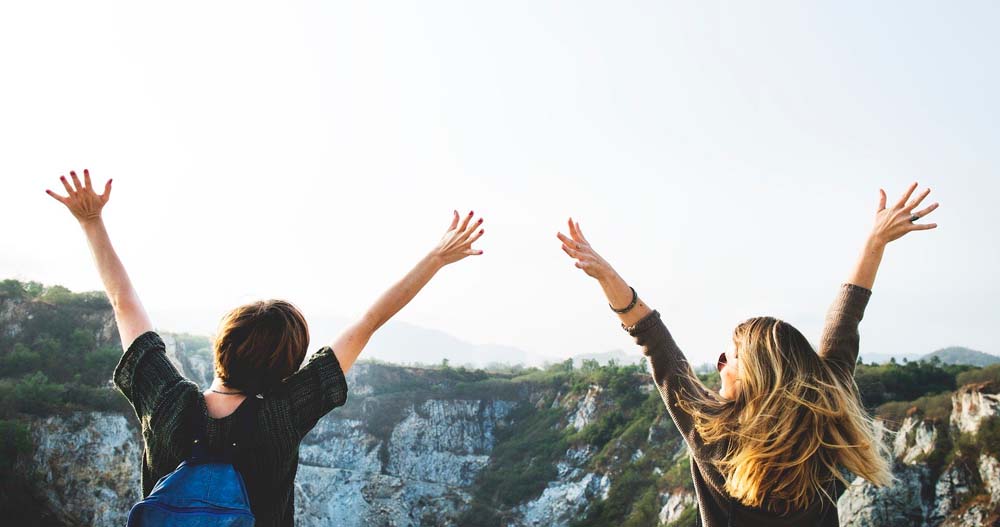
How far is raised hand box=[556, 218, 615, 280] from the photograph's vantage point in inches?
111

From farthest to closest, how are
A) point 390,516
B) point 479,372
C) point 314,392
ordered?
1. point 479,372
2. point 390,516
3. point 314,392

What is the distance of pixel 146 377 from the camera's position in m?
2.33

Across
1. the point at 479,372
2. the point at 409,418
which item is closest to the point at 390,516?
the point at 409,418

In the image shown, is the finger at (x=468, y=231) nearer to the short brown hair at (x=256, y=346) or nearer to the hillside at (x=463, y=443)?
the short brown hair at (x=256, y=346)

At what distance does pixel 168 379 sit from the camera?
7.54ft

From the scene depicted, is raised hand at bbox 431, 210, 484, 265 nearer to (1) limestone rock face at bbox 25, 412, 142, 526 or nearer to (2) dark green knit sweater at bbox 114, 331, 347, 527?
(2) dark green knit sweater at bbox 114, 331, 347, 527

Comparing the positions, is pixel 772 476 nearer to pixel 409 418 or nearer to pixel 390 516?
pixel 390 516

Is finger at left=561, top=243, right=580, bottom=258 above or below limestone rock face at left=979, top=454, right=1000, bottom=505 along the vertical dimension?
below

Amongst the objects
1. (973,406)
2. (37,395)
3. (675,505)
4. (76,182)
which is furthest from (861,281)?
(37,395)

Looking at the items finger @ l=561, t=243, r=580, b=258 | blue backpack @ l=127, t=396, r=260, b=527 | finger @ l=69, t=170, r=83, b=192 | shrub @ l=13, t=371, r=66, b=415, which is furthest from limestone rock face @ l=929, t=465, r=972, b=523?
shrub @ l=13, t=371, r=66, b=415

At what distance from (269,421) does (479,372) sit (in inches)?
2725

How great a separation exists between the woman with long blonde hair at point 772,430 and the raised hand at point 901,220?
2.50ft

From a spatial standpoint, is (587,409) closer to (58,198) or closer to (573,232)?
(573,232)

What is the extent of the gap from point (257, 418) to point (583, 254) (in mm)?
1448
